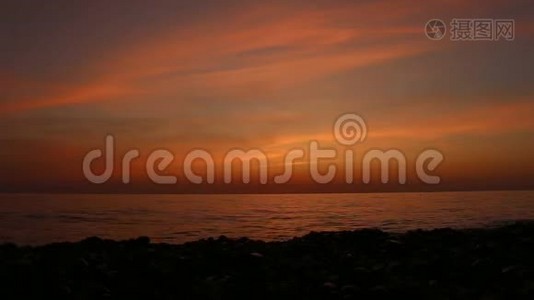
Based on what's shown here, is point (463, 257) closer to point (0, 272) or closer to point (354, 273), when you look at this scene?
point (354, 273)

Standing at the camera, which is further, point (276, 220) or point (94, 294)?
point (276, 220)

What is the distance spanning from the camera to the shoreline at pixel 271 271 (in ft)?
19.7

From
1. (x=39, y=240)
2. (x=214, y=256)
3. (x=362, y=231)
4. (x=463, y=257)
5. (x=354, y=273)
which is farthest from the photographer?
(x=39, y=240)

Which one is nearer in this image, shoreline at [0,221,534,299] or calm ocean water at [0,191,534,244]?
shoreline at [0,221,534,299]

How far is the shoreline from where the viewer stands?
6.02 metres

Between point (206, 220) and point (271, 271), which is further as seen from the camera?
point (206, 220)

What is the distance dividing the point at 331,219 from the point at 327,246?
9307mm

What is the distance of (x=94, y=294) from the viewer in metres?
6.05

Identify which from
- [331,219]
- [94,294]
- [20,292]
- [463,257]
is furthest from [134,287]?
[331,219]

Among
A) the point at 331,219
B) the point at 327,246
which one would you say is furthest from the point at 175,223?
the point at 327,246

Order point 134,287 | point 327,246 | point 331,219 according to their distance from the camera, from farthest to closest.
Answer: point 331,219 → point 327,246 → point 134,287

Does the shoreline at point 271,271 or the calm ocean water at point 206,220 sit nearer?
the shoreline at point 271,271

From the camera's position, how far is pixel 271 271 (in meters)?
6.95

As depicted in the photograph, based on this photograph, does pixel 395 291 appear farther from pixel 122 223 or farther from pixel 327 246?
pixel 122 223
